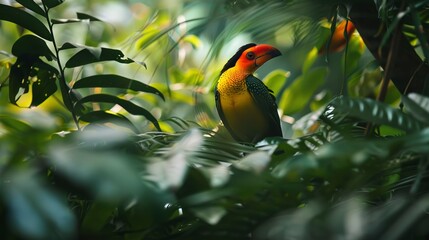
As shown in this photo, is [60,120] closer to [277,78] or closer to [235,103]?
[235,103]

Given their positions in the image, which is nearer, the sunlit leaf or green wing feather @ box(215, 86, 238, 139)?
the sunlit leaf

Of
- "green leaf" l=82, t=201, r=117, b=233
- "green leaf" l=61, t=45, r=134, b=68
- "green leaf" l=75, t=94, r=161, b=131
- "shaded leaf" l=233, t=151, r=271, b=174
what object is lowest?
"green leaf" l=75, t=94, r=161, b=131

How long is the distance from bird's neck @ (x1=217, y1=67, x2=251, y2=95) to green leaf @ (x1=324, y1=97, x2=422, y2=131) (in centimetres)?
115

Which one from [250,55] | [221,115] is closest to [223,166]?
[221,115]

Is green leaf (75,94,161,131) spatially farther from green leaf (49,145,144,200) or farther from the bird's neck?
green leaf (49,145,144,200)

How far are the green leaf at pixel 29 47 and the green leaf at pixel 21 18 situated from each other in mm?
23

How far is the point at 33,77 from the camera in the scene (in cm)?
166

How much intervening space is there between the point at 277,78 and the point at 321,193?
4.86ft

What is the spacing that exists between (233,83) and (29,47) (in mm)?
801

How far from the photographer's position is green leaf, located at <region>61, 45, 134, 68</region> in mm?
1549

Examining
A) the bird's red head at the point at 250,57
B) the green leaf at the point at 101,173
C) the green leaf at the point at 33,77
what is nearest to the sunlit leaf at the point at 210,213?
the green leaf at the point at 101,173

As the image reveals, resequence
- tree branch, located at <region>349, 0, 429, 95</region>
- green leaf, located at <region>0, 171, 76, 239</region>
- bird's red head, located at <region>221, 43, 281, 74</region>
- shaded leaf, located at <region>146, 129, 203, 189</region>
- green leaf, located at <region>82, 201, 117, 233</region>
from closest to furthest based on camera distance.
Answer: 1. green leaf, located at <region>0, 171, 76, 239</region>
2. shaded leaf, located at <region>146, 129, 203, 189</region>
3. green leaf, located at <region>82, 201, 117, 233</region>
4. tree branch, located at <region>349, 0, 429, 95</region>
5. bird's red head, located at <region>221, 43, 281, 74</region>

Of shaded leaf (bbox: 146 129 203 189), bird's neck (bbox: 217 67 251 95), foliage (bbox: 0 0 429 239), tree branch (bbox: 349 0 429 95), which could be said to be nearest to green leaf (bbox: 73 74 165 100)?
foliage (bbox: 0 0 429 239)

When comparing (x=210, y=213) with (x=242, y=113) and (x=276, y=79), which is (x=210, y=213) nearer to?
(x=242, y=113)
